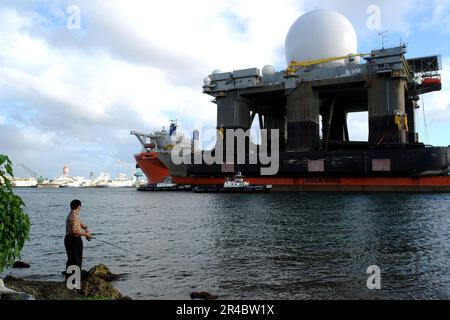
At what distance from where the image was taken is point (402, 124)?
6819cm

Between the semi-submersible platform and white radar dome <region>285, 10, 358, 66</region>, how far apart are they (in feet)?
0.68

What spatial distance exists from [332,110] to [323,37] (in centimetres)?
1550

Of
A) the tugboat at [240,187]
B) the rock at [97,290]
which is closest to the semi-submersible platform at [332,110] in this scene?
the tugboat at [240,187]

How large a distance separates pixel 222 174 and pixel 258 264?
6684cm

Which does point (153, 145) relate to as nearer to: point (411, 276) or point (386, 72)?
point (386, 72)

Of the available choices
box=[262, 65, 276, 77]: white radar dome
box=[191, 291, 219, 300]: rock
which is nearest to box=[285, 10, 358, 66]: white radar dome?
box=[262, 65, 276, 77]: white radar dome

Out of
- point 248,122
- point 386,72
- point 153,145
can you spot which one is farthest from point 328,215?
point 153,145

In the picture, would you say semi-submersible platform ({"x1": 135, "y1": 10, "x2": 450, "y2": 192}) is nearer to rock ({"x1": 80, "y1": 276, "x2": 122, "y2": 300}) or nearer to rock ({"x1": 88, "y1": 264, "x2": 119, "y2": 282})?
rock ({"x1": 88, "y1": 264, "x2": 119, "y2": 282})

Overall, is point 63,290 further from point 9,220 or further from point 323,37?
point 323,37

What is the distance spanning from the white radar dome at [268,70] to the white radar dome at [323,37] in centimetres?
636

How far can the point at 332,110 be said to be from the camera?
81.8 m

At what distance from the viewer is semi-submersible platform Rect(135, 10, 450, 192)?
67562 mm

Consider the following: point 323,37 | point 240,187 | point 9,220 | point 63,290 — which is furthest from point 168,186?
point 9,220

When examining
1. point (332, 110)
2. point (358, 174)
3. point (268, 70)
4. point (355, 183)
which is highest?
point (268, 70)
